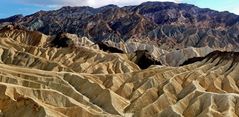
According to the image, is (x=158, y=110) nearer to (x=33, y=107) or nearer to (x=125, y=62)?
(x=33, y=107)

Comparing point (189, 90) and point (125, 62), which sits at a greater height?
point (189, 90)

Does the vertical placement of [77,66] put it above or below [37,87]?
below

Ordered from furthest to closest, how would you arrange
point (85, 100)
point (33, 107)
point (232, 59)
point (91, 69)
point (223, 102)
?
point (91, 69)
point (232, 59)
point (85, 100)
point (223, 102)
point (33, 107)

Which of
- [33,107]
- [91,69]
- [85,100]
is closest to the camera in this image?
[33,107]

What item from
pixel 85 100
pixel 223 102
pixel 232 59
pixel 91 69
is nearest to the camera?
pixel 223 102

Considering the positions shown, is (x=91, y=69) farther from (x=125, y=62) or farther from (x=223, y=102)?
(x=223, y=102)

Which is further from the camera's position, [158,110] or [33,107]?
[158,110]

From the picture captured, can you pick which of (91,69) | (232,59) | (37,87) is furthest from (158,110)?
(91,69)

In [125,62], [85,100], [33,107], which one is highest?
[33,107]

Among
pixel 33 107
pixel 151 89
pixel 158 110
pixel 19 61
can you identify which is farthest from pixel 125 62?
pixel 33 107
